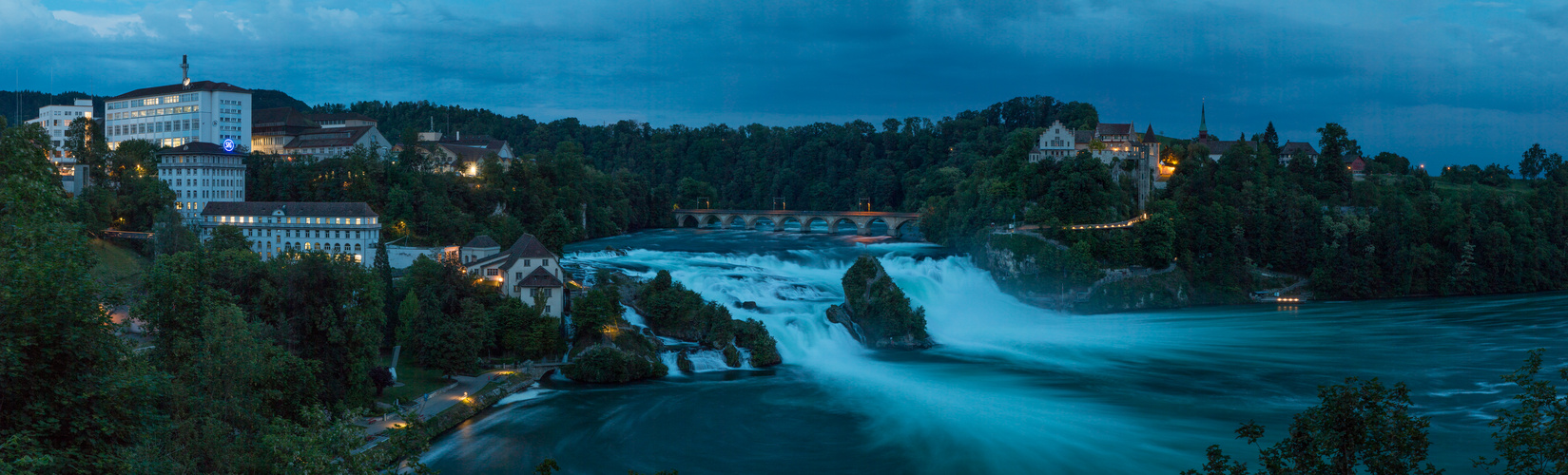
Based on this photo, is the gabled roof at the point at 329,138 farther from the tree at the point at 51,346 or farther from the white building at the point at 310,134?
the tree at the point at 51,346

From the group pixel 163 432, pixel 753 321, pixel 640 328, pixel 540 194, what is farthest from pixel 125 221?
pixel 163 432

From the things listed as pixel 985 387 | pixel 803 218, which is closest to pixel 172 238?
pixel 985 387

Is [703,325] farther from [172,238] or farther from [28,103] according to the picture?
[28,103]

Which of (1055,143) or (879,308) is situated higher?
(1055,143)

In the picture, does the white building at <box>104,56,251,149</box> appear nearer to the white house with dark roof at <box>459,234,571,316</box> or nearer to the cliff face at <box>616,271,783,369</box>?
the white house with dark roof at <box>459,234,571,316</box>

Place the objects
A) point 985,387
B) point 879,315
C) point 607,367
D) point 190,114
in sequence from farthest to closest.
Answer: point 190,114
point 879,315
point 985,387
point 607,367

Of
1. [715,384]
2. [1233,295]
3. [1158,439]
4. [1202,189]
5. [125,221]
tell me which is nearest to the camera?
[1158,439]

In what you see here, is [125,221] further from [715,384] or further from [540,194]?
[715,384]
